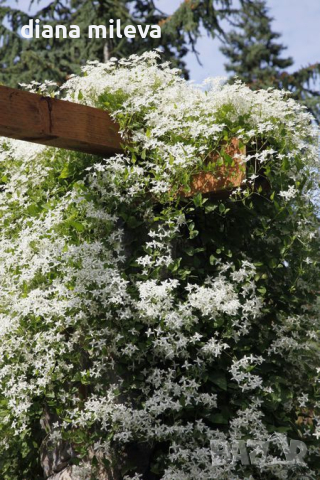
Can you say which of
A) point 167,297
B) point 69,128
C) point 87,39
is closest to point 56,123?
point 69,128

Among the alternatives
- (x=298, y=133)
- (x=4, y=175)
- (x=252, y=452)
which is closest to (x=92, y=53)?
(x=4, y=175)

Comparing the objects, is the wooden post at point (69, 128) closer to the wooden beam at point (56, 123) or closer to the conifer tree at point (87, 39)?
the wooden beam at point (56, 123)

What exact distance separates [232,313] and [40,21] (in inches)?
419

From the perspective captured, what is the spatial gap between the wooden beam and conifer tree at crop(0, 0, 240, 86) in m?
8.23

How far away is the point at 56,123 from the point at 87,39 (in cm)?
961

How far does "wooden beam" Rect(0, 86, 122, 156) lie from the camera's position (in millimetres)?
2975

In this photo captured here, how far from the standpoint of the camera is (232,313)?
2969 mm

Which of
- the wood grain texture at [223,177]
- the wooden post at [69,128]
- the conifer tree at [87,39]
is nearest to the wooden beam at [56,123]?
the wooden post at [69,128]

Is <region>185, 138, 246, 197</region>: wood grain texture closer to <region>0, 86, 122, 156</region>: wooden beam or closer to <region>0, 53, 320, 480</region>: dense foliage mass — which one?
Answer: <region>0, 53, 320, 480</region>: dense foliage mass

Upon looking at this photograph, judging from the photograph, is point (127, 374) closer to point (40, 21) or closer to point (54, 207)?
point (54, 207)

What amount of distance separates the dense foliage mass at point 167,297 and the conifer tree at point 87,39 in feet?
27.2

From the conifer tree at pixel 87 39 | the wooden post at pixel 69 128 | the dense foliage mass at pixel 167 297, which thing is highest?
the conifer tree at pixel 87 39

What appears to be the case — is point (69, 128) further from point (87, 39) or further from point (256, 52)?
point (256, 52)

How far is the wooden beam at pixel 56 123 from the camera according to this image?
9.76ft
